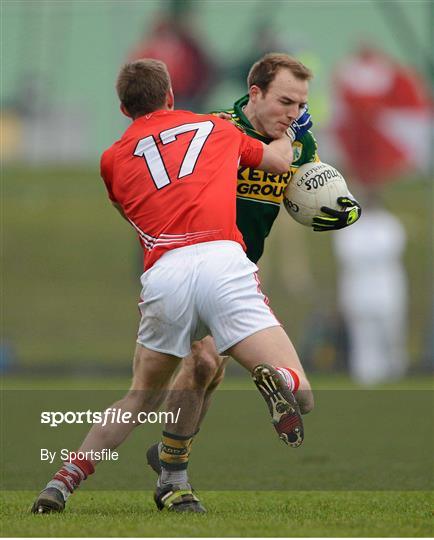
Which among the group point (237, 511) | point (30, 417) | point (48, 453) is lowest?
point (30, 417)

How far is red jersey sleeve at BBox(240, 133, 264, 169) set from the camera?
239 inches

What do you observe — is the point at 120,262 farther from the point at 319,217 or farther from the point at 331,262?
the point at 319,217

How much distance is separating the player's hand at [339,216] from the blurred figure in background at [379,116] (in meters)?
14.2

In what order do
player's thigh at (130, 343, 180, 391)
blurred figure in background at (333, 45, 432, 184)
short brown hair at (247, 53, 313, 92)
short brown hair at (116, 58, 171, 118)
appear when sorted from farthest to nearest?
blurred figure in background at (333, 45, 432, 184) → short brown hair at (247, 53, 313, 92) → short brown hair at (116, 58, 171, 118) → player's thigh at (130, 343, 180, 391)

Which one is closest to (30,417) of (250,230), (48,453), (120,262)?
Result: (48,453)

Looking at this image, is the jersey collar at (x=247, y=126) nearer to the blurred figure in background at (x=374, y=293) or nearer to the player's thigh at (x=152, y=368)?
the player's thigh at (x=152, y=368)

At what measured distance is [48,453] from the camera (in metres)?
8.82

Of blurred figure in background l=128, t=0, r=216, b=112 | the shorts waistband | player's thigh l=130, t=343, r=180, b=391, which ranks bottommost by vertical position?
blurred figure in background l=128, t=0, r=216, b=112

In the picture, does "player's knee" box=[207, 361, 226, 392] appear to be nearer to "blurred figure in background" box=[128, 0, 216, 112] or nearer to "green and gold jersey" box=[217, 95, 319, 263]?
"green and gold jersey" box=[217, 95, 319, 263]

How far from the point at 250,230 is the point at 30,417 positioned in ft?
17.1

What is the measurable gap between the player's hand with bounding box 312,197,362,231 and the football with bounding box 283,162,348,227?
0.07 ft

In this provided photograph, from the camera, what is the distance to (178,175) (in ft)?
19.5

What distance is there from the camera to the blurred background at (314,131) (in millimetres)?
17469

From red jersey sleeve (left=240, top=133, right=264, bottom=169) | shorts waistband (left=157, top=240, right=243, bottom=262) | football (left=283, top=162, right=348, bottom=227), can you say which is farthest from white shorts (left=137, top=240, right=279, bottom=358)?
football (left=283, top=162, right=348, bottom=227)
